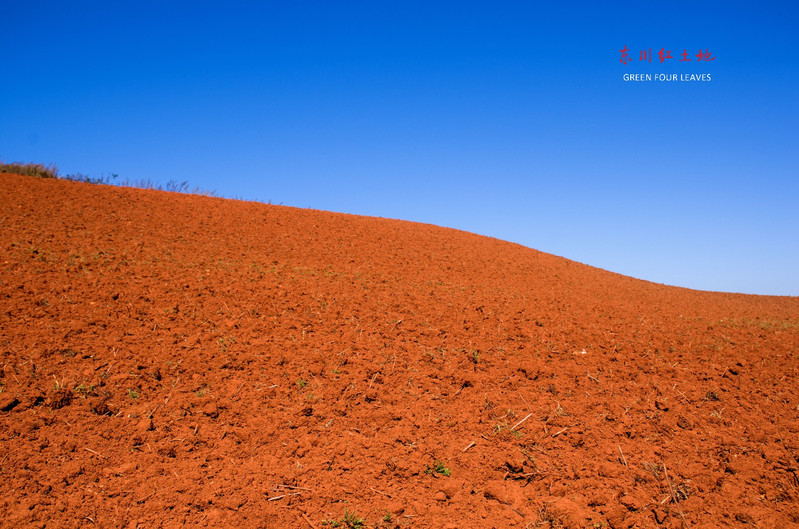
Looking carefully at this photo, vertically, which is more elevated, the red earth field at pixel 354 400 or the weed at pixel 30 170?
the weed at pixel 30 170

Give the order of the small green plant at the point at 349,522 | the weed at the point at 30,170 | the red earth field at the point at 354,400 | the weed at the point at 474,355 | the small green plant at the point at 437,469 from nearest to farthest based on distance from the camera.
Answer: the small green plant at the point at 349,522, the red earth field at the point at 354,400, the small green plant at the point at 437,469, the weed at the point at 474,355, the weed at the point at 30,170

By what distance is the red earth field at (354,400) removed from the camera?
12.3ft

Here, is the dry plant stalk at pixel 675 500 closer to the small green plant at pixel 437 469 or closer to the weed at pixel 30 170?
the small green plant at pixel 437 469

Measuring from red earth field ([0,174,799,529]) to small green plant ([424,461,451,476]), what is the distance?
0.07 ft

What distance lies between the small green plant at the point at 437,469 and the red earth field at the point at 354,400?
0.02 meters

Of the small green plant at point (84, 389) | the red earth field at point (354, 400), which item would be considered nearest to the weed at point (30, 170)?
the red earth field at point (354, 400)

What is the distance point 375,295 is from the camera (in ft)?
25.1

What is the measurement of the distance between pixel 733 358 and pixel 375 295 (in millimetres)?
5367

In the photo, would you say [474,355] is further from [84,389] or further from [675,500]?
[84,389]

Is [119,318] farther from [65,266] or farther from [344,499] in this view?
[344,499]

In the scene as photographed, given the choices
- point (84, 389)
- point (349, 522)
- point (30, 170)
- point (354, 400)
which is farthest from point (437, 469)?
point (30, 170)

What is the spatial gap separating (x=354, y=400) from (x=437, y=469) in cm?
126

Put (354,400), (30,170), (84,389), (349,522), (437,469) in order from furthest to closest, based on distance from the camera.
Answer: (30,170), (354,400), (84,389), (437,469), (349,522)

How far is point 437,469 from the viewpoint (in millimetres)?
4176
